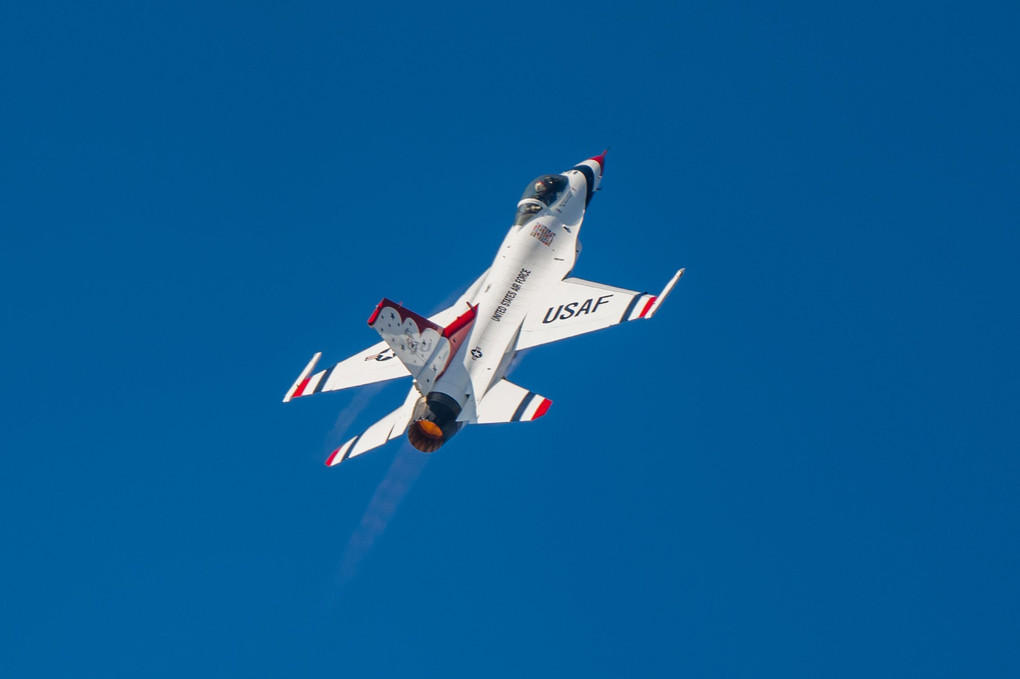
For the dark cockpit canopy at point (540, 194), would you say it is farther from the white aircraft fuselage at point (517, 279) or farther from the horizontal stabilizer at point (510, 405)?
the horizontal stabilizer at point (510, 405)

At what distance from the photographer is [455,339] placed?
3662 cm

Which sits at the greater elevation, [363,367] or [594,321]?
[594,321]

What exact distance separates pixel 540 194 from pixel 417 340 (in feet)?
38.6

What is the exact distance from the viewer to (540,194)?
4388 centimetres

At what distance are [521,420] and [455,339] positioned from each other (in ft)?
13.9

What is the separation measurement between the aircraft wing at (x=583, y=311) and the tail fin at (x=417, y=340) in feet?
10.7

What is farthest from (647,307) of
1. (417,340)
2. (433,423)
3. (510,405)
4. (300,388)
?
(300,388)

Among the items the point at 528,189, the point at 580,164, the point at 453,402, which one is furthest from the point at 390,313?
the point at 580,164

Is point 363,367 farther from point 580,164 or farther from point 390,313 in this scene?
point 580,164

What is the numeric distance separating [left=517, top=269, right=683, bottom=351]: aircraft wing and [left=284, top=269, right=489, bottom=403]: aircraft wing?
2.83 metres

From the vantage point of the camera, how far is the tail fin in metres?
33.6

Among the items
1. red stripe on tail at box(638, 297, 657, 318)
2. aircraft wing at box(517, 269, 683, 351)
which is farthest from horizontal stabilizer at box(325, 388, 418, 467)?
red stripe on tail at box(638, 297, 657, 318)

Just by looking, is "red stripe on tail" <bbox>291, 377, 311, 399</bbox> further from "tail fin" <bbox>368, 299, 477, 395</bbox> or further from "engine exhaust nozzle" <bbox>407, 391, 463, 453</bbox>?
"engine exhaust nozzle" <bbox>407, 391, 463, 453</bbox>

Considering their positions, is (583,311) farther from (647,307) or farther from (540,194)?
(540,194)
